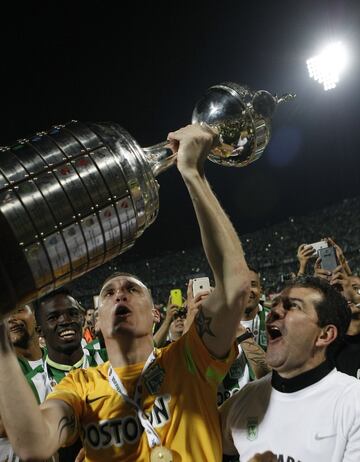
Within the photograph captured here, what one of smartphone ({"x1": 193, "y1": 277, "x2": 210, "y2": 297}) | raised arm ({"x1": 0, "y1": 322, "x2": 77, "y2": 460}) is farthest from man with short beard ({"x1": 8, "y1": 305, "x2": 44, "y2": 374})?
raised arm ({"x1": 0, "y1": 322, "x2": 77, "y2": 460})

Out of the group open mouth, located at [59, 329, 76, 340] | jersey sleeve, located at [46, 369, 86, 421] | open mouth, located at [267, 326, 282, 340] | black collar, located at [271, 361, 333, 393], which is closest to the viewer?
jersey sleeve, located at [46, 369, 86, 421]

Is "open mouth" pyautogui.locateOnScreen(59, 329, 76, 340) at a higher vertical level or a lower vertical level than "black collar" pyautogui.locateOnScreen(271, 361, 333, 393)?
higher

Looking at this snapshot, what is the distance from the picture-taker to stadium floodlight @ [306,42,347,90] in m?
10.8

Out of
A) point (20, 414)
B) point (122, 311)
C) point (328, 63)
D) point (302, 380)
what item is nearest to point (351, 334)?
point (302, 380)

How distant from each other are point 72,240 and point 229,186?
1995cm

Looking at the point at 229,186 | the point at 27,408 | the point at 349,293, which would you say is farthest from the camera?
the point at 229,186

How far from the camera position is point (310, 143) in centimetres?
1742

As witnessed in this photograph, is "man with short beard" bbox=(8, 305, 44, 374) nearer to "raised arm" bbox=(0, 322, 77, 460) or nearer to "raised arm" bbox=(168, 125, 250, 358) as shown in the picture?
"raised arm" bbox=(0, 322, 77, 460)

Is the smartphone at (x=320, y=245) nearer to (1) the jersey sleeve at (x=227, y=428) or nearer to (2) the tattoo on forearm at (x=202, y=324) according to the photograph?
(1) the jersey sleeve at (x=227, y=428)

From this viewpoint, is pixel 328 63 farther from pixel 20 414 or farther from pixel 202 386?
pixel 20 414

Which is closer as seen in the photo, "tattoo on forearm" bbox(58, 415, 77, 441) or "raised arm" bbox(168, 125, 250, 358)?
"raised arm" bbox(168, 125, 250, 358)

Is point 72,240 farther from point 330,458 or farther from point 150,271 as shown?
point 150,271

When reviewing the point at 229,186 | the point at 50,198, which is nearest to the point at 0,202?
the point at 50,198

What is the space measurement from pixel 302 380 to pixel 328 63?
34.5ft
